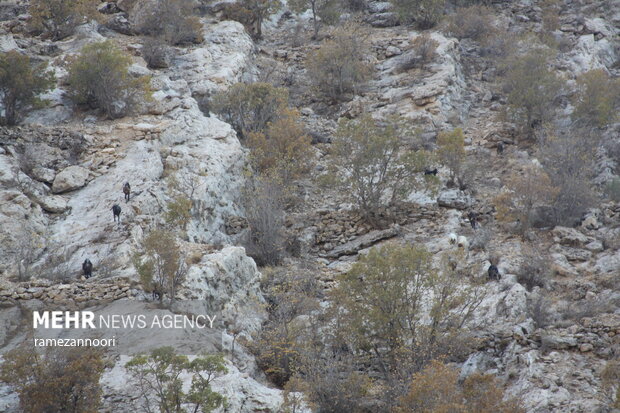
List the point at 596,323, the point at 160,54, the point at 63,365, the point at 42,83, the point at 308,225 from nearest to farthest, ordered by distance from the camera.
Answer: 1. the point at 63,365
2. the point at 596,323
3. the point at 308,225
4. the point at 42,83
5. the point at 160,54

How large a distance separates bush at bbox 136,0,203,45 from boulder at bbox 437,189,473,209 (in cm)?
1738

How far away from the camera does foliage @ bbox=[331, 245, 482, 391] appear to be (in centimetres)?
1664

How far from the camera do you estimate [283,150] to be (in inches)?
1062

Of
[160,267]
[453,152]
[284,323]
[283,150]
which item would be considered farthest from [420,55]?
[160,267]

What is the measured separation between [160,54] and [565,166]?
19.7m

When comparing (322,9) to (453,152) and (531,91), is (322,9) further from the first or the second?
(453,152)

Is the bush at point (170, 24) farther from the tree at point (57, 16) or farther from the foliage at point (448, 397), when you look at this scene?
the foliage at point (448, 397)

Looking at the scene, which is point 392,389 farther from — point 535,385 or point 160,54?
point 160,54

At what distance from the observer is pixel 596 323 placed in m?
16.9

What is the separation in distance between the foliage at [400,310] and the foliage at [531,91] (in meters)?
13.3

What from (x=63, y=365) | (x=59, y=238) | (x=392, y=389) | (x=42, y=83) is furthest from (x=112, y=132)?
→ (x=392, y=389)

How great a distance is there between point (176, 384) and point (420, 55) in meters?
25.2

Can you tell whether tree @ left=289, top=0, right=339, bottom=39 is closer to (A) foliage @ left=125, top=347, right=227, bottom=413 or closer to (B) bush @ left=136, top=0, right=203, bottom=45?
(B) bush @ left=136, top=0, right=203, bottom=45

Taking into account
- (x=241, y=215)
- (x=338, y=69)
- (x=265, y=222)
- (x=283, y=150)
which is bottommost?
(x=241, y=215)
